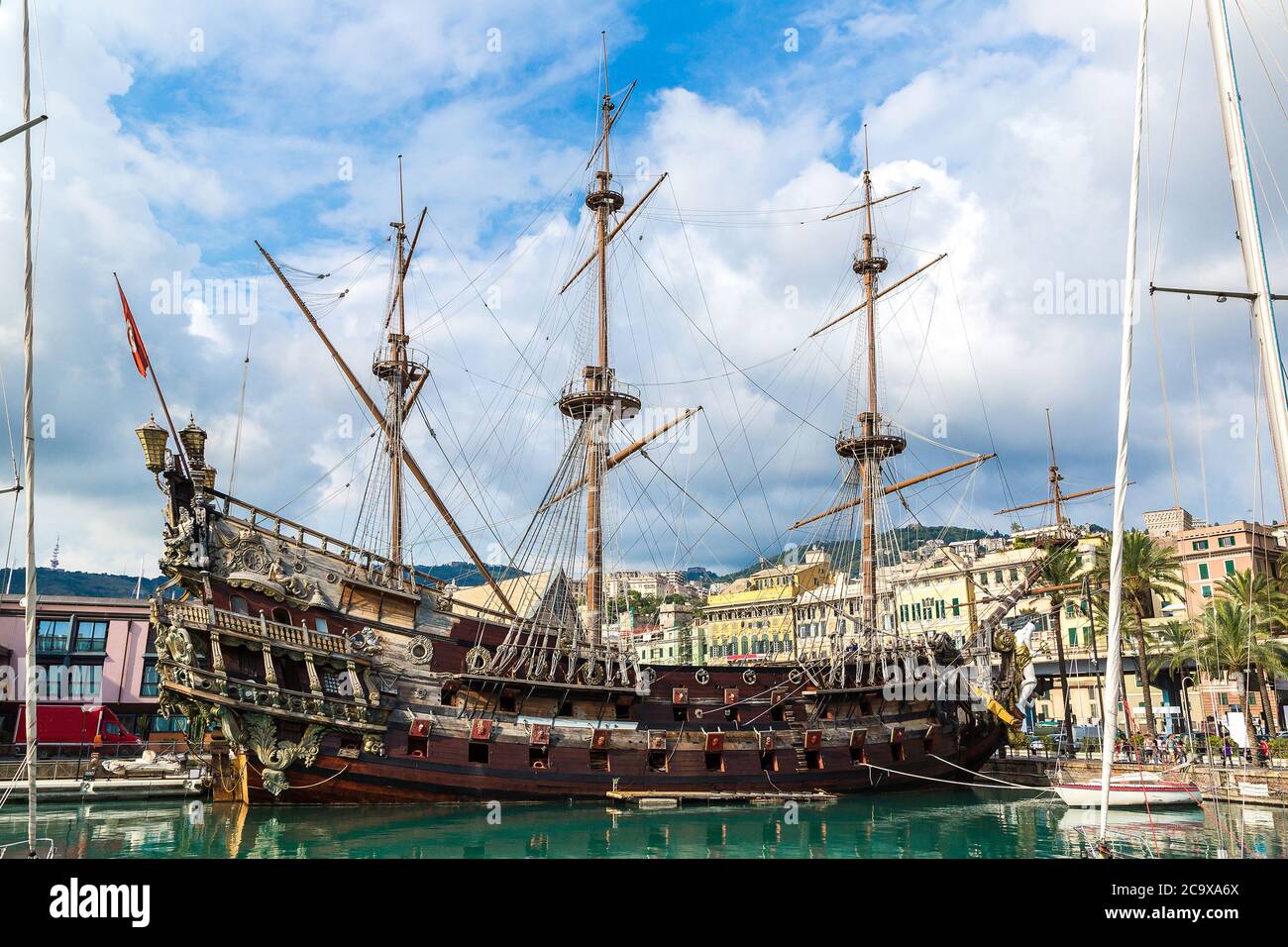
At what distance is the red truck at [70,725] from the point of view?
1832 inches

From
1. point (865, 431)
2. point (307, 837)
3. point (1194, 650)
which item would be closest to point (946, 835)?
point (307, 837)

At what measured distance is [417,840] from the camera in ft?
81.3

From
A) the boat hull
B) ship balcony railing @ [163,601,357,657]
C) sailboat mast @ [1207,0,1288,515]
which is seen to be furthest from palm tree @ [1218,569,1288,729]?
ship balcony railing @ [163,601,357,657]

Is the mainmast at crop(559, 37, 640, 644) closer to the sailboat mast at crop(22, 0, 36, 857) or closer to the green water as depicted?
the green water

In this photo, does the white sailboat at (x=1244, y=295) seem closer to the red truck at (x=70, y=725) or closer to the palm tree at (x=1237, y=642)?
the palm tree at (x=1237, y=642)

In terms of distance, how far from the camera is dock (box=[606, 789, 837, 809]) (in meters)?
32.3

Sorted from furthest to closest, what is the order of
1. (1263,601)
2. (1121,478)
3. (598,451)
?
(1263,601)
(598,451)
(1121,478)

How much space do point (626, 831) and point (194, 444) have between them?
1983 cm

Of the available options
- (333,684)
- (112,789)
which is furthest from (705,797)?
(112,789)

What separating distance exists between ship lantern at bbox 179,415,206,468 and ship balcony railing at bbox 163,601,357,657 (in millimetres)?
5061

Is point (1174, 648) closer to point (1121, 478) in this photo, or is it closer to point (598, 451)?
point (598, 451)

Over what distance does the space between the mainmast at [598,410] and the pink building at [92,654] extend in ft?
107

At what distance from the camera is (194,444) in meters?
31.2
